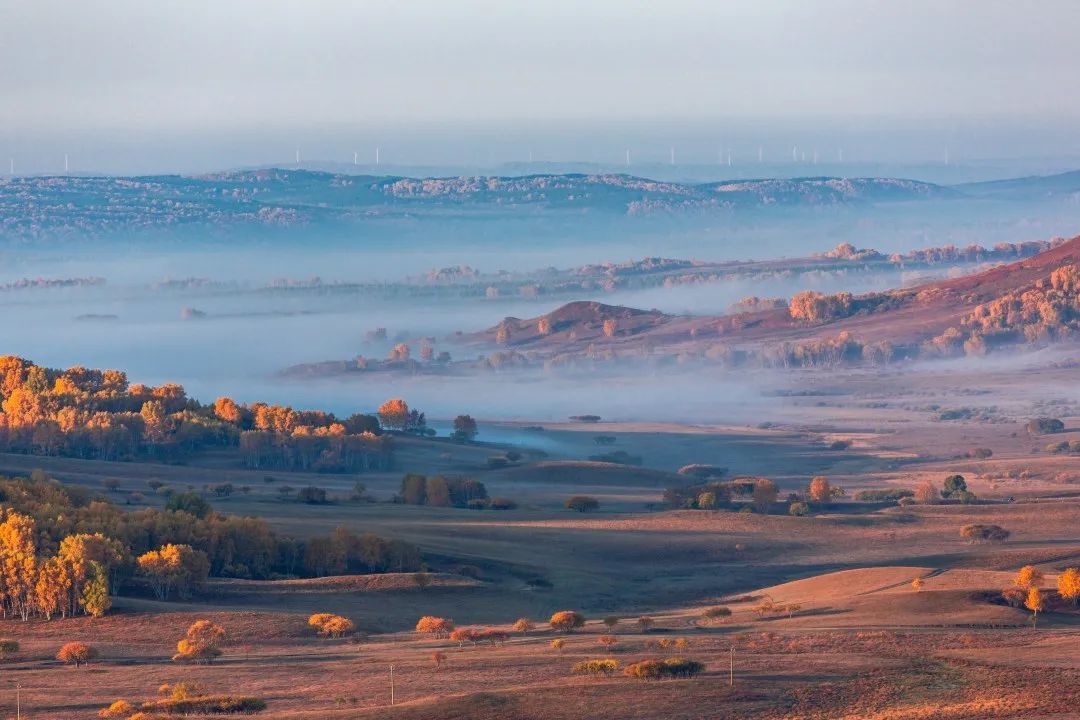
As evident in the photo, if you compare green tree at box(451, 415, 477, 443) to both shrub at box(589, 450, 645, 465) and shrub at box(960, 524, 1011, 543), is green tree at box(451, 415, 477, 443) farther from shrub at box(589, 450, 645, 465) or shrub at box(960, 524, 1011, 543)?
shrub at box(960, 524, 1011, 543)

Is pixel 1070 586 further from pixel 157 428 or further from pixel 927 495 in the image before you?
pixel 157 428

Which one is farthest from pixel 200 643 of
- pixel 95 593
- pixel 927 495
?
pixel 927 495

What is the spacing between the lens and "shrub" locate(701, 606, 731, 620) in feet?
175

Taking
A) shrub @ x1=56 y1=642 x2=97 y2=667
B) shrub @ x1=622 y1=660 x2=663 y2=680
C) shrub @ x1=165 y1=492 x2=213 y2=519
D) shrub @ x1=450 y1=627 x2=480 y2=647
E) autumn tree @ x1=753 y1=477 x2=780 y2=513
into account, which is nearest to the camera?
shrub @ x1=622 y1=660 x2=663 y2=680

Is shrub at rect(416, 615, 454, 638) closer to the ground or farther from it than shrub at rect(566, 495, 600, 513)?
A: closer to the ground

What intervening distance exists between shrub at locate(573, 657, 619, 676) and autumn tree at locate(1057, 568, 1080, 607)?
53.2ft

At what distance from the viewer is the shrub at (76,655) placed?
A: 45062mm

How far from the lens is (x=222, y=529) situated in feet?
214

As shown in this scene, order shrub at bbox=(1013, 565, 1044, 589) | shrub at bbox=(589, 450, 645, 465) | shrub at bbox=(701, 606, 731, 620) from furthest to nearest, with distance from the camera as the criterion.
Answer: shrub at bbox=(589, 450, 645, 465) → shrub at bbox=(1013, 565, 1044, 589) → shrub at bbox=(701, 606, 731, 620)

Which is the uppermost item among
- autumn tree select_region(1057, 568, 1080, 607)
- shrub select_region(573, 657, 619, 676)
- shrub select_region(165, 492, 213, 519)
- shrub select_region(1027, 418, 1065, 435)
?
shrub select_region(1027, 418, 1065, 435)

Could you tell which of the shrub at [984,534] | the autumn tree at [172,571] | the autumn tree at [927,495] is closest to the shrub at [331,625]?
the autumn tree at [172,571]

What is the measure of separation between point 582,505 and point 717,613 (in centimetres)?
3449

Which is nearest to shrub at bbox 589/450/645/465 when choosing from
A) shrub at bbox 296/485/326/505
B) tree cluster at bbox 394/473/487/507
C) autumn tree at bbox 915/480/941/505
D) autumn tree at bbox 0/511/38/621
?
tree cluster at bbox 394/473/487/507

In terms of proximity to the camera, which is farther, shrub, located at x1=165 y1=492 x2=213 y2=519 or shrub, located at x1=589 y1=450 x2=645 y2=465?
shrub, located at x1=589 y1=450 x2=645 y2=465
